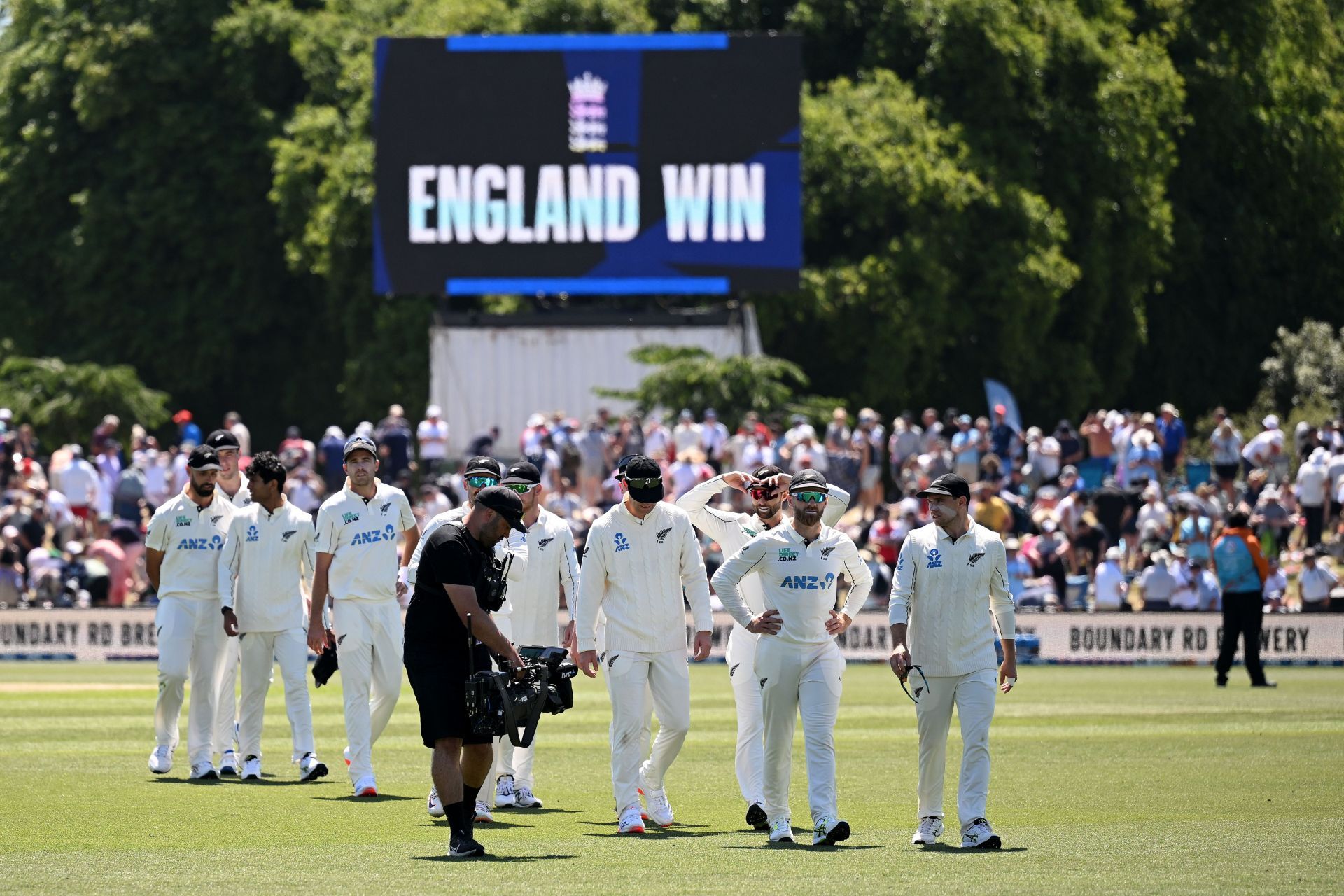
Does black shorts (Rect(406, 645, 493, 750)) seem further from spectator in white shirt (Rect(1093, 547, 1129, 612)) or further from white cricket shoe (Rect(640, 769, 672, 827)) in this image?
spectator in white shirt (Rect(1093, 547, 1129, 612))

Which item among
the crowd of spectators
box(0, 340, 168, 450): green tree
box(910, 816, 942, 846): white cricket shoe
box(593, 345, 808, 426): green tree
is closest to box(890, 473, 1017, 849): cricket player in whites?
box(910, 816, 942, 846): white cricket shoe

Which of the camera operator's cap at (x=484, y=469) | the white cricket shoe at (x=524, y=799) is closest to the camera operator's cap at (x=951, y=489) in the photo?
the camera operator's cap at (x=484, y=469)

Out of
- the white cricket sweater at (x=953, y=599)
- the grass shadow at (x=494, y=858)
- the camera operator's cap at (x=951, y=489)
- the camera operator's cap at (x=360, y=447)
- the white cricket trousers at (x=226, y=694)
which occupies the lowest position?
the grass shadow at (x=494, y=858)

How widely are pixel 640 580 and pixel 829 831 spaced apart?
1737 mm

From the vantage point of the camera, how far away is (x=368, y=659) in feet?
43.1

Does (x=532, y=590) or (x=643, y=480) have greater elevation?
(x=643, y=480)

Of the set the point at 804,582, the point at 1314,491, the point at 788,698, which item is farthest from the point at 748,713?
the point at 1314,491

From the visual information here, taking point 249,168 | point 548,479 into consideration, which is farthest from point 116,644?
point 249,168

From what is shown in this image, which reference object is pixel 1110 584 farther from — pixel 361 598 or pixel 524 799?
pixel 361 598

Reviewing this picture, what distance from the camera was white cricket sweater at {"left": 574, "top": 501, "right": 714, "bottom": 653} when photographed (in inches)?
463

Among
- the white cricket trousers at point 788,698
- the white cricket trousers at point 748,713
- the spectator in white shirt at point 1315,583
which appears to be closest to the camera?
the white cricket trousers at point 788,698

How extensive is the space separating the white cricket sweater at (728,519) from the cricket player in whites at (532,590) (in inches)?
30.1

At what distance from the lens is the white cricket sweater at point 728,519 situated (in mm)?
12508

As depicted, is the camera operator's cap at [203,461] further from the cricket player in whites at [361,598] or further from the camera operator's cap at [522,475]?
the camera operator's cap at [522,475]
